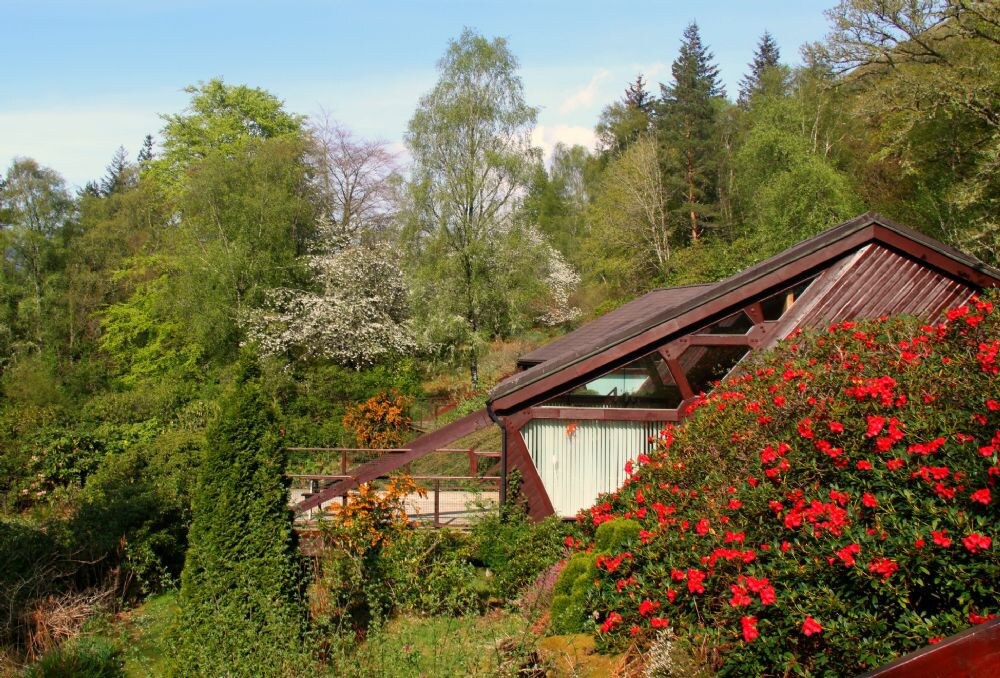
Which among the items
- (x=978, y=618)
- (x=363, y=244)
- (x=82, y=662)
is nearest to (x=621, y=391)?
(x=978, y=618)

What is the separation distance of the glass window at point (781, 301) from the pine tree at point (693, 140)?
1136 inches

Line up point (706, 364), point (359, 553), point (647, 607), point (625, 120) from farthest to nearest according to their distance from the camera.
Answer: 1. point (625, 120)
2. point (706, 364)
3. point (359, 553)
4. point (647, 607)

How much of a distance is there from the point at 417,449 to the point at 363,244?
22741 millimetres

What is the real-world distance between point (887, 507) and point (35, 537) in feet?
34.9

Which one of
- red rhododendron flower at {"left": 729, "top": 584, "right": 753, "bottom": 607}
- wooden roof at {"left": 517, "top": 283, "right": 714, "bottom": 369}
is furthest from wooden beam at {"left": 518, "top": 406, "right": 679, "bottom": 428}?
red rhododendron flower at {"left": 729, "top": 584, "right": 753, "bottom": 607}

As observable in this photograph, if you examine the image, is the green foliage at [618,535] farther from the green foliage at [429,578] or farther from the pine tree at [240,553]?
the pine tree at [240,553]

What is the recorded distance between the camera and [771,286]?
10125 millimetres

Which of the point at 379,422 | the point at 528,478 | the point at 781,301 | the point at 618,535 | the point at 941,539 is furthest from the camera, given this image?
the point at 379,422

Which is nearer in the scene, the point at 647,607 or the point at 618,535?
the point at 647,607

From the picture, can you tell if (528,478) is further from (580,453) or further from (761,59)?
(761,59)

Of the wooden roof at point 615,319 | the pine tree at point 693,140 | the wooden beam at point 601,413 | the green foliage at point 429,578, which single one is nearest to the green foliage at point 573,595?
the green foliage at point 429,578

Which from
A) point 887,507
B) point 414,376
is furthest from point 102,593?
point 414,376

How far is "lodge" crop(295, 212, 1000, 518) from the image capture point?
388 inches

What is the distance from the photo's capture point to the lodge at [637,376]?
9.86 m
